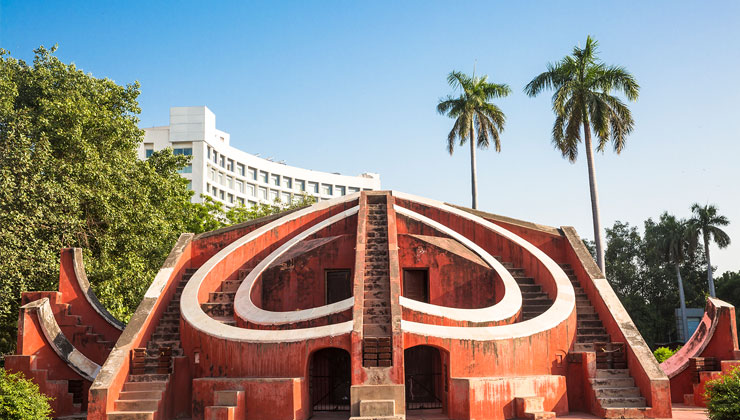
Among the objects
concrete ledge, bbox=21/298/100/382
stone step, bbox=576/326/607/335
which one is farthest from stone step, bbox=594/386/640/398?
concrete ledge, bbox=21/298/100/382

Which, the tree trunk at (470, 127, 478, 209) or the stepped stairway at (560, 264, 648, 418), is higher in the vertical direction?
the tree trunk at (470, 127, 478, 209)

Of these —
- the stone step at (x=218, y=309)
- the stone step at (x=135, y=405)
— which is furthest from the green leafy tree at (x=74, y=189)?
the stone step at (x=135, y=405)

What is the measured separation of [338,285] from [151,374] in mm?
4058

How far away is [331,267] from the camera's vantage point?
13.2 metres

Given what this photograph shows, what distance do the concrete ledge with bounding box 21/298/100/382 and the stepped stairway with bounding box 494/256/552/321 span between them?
797 cm

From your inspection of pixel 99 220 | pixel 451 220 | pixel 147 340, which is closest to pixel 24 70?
pixel 99 220

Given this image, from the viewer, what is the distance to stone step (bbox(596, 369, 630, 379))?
10773mm

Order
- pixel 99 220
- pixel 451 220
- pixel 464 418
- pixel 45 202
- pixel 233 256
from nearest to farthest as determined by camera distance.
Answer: pixel 464 418
pixel 233 256
pixel 451 220
pixel 45 202
pixel 99 220

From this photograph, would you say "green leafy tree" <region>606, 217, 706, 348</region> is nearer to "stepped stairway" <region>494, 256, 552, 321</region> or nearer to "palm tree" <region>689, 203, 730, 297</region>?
"palm tree" <region>689, 203, 730, 297</region>

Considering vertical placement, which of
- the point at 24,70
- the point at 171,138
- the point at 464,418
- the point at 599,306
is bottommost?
the point at 464,418

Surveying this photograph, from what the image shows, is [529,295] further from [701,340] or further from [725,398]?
[725,398]

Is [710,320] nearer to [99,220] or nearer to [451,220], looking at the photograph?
[451,220]

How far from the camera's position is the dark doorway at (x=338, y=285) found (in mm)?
13359

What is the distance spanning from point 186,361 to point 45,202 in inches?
287
